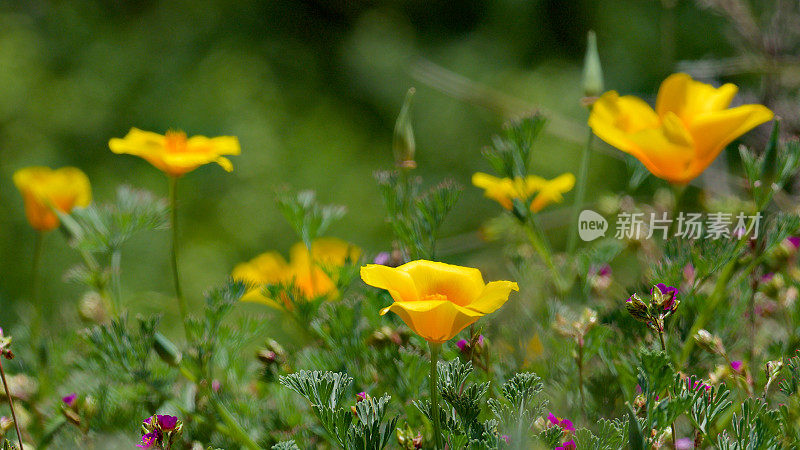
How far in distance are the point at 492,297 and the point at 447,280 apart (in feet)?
0.13

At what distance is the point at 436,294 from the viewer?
1.24 ft

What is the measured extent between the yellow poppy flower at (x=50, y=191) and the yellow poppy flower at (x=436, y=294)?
0.32 m

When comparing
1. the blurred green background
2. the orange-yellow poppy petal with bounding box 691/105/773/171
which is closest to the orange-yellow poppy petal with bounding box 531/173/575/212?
the orange-yellow poppy petal with bounding box 691/105/773/171

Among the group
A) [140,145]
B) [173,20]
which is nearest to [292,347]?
[140,145]

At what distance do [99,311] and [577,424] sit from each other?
1.25ft

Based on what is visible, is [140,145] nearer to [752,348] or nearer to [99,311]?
[99,311]

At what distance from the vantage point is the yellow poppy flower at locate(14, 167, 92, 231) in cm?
57

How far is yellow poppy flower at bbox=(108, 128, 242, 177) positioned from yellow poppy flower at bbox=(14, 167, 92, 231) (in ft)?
0.32

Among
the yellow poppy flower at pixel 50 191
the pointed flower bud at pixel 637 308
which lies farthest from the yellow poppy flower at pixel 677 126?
the yellow poppy flower at pixel 50 191

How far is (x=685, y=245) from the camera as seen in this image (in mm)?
401

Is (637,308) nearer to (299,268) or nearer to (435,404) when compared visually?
(435,404)

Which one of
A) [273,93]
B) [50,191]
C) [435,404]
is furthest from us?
[273,93]

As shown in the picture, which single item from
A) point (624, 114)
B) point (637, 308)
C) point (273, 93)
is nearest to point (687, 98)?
point (624, 114)

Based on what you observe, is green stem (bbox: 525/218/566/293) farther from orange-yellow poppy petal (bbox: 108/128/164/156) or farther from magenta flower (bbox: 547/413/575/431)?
orange-yellow poppy petal (bbox: 108/128/164/156)
